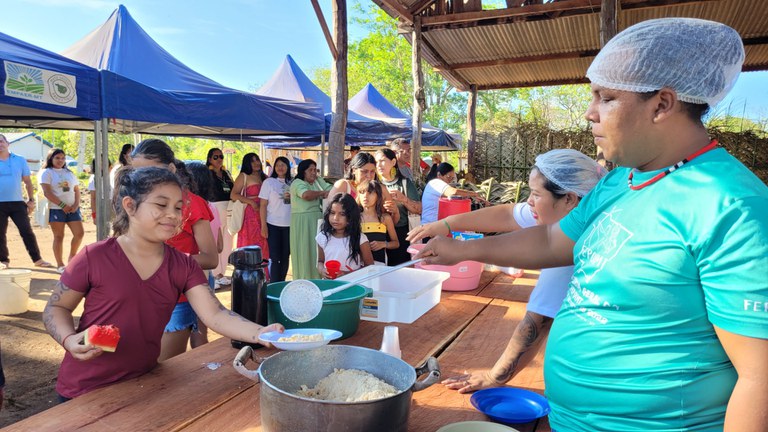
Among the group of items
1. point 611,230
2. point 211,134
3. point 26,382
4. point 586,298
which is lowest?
point 26,382

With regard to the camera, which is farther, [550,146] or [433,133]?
[433,133]

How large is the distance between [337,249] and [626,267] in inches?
112

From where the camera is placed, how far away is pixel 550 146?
912 centimetres

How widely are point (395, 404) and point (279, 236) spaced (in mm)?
5172

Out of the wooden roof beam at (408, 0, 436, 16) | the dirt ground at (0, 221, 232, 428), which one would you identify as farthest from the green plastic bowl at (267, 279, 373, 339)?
the wooden roof beam at (408, 0, 436, 16)

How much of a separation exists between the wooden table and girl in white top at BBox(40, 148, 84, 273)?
618cm

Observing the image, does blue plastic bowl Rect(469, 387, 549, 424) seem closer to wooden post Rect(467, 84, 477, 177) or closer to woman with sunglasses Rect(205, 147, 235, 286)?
woman with sunglasses Rect(205, 147, 235, 286)

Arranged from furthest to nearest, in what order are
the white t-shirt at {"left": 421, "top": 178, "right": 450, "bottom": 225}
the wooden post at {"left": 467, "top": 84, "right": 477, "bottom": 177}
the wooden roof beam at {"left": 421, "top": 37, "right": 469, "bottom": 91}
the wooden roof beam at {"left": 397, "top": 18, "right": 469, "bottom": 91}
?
1. the wooden post at {"left": 467, "top": 84, "right": 477, "bottom": 177}
2. the wooden roof beam at {"left": 421, "top": 37, "right": 469, "bottom": 91}
3. the wooden roof beam at {"left": 397, "top": 18, "right": 469, "bottom": 91}
4. the white t-shirt at {"left": 421, "top": 178, "right": 450, "bottom": 225}

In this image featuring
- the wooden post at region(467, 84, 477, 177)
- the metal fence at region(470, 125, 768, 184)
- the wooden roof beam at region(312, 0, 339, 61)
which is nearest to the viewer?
the wooden roof beam at region(312, 0, 339, 61)

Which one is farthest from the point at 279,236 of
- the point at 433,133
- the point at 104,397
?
the point at 433,133

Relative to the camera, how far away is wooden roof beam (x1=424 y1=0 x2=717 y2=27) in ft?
20.3

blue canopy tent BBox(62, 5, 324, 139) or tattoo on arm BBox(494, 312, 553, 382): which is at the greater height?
blue canopy tent BBox(62, 5, 324, 139)

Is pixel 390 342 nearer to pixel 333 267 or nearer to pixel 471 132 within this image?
pixel 333 267

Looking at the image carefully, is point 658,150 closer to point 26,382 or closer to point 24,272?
point 26,382
